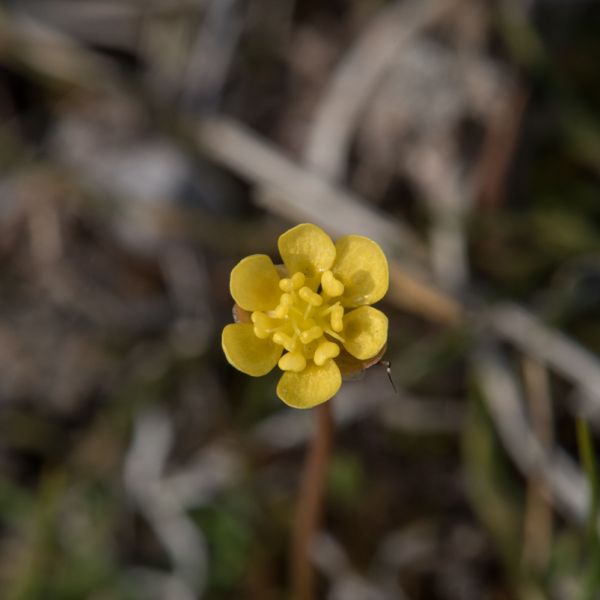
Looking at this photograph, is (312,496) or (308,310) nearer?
(308,310)

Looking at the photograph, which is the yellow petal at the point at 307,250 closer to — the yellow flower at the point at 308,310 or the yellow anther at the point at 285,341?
the yellow flower at the point at 308,310

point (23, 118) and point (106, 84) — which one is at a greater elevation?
point (106, 84)

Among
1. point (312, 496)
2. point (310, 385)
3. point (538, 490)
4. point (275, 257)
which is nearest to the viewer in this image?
point (310, 385)

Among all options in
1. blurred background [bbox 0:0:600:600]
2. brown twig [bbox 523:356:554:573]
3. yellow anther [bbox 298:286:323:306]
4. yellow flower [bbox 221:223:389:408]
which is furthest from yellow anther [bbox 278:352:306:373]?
brown twig [bbox 523:356:554:573]

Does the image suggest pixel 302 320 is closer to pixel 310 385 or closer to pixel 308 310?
pixel 308 310

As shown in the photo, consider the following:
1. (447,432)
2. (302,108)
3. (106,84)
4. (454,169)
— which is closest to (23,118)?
(106,84)

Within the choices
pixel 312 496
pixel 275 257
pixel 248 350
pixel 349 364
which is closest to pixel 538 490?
pixel 312 496

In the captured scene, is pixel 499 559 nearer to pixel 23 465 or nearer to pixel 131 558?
pixel 131 558
